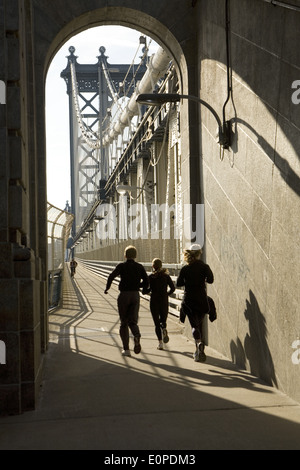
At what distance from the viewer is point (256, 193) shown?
6844 millimetres

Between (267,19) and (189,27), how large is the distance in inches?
163

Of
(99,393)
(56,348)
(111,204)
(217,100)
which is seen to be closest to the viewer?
A: (99,393)

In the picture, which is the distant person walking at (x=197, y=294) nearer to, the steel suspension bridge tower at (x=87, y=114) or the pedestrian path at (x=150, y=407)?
the pedestrian path at (x=150, y=407)

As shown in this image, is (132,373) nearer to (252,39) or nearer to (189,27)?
(252,39)

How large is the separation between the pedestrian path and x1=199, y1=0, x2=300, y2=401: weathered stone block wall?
426mm

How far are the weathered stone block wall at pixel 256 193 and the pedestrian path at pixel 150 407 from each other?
426 millimetres

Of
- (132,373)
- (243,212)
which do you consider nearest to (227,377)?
(132,373)

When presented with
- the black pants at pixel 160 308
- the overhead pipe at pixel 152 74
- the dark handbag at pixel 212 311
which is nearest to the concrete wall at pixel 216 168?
the dark handbag at pixel 212 311

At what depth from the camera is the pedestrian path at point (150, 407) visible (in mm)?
4492

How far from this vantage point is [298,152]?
18.1 ft

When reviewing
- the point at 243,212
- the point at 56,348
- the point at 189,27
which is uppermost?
the point at 189,27

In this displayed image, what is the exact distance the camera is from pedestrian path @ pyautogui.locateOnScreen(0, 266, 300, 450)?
4492mm

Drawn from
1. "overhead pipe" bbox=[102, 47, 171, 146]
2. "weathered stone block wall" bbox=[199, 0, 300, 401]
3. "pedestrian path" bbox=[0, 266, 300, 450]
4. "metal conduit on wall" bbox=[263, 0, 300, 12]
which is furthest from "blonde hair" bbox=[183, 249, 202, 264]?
"overhead pipe" bbox=[102, 47, 171, 146]

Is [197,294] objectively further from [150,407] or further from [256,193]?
[150,407]
